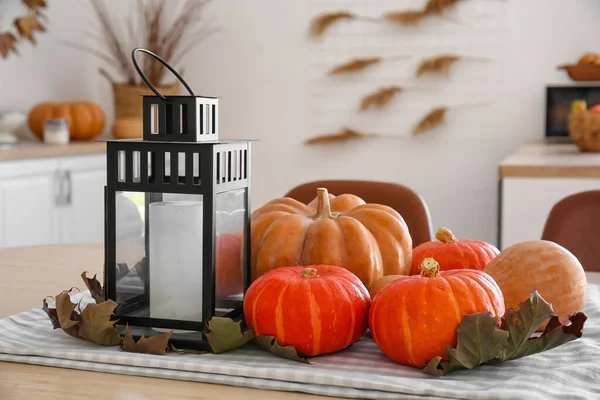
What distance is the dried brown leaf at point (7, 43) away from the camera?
11.8 ft

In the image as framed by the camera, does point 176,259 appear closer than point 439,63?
Yes

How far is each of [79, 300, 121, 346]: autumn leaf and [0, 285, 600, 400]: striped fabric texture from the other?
1 centimetres

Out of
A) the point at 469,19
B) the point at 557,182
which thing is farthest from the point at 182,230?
the point at 469,19

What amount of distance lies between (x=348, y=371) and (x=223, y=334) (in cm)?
11

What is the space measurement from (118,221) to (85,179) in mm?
2842

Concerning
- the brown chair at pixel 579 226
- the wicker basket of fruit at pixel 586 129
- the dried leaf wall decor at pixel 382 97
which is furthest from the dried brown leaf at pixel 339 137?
the brown chair at pixel 579 226

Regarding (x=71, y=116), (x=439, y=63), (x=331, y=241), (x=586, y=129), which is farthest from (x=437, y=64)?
(x=331, y=241)

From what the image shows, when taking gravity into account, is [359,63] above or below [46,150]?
above

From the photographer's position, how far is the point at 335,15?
12.3ft

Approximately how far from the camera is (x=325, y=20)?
12.4 feet

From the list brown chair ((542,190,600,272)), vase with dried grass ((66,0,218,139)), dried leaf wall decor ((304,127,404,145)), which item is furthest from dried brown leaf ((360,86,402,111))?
brown chair ((542,190,600,272))

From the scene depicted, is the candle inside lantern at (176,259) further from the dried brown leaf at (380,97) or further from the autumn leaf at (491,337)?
the dried brown leaf at (380,97)

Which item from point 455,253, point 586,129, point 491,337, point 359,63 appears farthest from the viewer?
point 359,63

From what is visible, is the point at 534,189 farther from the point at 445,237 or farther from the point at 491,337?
the point at 491,337
